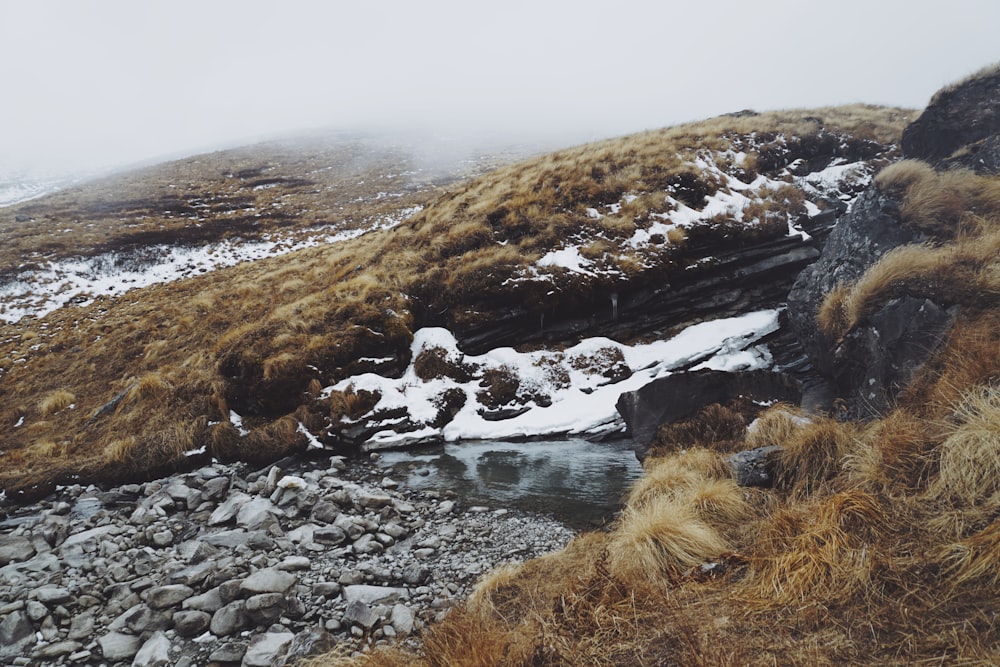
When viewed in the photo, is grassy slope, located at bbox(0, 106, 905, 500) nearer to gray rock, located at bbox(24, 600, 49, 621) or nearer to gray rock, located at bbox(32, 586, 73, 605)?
gray rock, located at bbox(32, 586, 73, 605)

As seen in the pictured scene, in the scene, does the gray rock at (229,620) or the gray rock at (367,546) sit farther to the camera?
the gray rock at (367,546)

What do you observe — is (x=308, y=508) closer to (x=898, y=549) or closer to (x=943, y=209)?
(x=898, y=549)

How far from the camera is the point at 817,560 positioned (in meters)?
3.37

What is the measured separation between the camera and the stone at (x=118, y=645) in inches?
190

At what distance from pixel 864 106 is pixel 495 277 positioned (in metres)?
28.5

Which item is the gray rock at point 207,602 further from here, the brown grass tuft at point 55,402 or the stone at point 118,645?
the brown grass tuft at point 55,402

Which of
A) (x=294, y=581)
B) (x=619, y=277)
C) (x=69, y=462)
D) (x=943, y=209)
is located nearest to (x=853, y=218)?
(x=943, y=209)

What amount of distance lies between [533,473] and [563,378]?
12.2 feet

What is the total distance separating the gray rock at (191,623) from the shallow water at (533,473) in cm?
429

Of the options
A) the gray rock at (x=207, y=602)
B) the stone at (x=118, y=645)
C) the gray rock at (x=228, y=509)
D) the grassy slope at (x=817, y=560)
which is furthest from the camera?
the gray rock at (x=228, y=509)

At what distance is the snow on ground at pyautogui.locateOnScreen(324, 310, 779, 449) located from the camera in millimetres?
11305

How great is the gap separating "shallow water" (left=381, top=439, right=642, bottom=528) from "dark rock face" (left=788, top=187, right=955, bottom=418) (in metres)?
3.72

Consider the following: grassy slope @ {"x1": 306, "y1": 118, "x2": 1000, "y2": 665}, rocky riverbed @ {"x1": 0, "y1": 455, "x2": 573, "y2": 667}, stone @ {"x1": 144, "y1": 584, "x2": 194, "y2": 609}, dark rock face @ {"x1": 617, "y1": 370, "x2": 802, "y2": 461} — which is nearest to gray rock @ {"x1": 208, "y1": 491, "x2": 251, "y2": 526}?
rocky riverbed @ {"x1": 0, "y1": 455, "x2": 573, "y2": 667}

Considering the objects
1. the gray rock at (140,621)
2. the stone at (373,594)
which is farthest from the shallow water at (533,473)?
the gray rock at (140,621)
